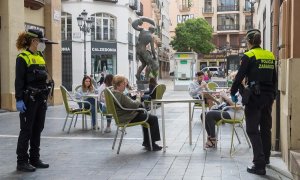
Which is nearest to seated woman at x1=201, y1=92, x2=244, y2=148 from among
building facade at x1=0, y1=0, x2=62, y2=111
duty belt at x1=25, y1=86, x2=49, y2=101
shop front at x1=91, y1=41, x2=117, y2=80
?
duty belt at x1=25, y1=86, x2=49, y2=101

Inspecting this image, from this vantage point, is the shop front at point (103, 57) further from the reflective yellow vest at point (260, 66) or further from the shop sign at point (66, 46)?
the reflective yellow vest at point (260, 66)

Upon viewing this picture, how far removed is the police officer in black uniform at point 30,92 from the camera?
6.49 metres

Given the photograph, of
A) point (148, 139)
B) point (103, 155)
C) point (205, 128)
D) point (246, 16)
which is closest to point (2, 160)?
point (103, 155)

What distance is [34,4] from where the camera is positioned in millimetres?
18406

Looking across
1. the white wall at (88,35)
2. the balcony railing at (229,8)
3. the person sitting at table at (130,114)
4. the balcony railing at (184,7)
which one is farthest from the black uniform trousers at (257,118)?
the balcony railing at (184,7)

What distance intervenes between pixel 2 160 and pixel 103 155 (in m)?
1.56

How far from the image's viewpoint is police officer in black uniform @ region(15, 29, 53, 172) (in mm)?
6492

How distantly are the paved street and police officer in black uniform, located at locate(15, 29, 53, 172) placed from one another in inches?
11.9

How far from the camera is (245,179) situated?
19.8 feet

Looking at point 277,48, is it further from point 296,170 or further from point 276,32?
point 296,170

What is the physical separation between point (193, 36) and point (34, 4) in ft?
171

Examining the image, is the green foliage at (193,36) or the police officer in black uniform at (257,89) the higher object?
the green foliage at (193,36)

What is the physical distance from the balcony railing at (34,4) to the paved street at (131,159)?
8.49 metres

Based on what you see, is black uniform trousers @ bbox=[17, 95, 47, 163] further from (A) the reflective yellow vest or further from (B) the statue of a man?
(B) the statue of a man
